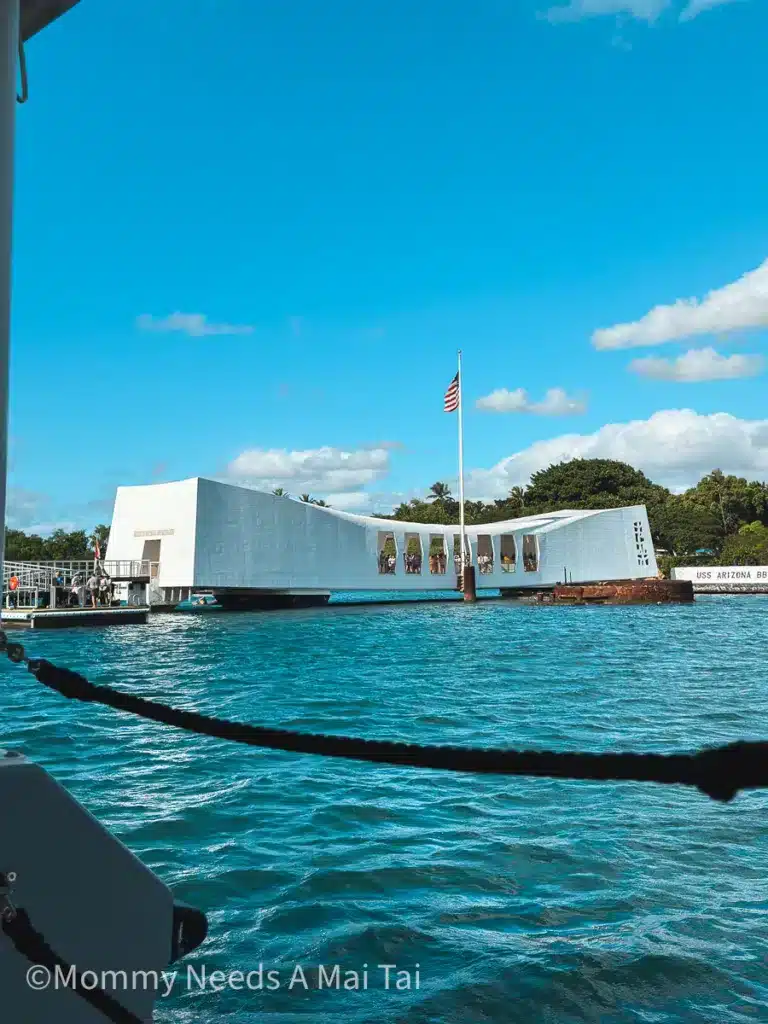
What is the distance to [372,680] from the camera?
13.1m

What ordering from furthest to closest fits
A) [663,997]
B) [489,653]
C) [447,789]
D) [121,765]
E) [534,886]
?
1. [489,653]
2. [121,765]
3. [447,789]
4. [534,886]
5. [663,997]

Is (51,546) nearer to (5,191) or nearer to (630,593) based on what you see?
(630,593)

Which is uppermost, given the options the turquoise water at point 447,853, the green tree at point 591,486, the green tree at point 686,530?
the green tree at point 591,486

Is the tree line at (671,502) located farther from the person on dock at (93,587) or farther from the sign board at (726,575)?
the person on dock at (93,587)

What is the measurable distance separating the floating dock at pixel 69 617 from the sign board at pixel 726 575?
1261 inches

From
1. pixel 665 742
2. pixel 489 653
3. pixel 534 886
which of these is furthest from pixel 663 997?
pixel 489 653

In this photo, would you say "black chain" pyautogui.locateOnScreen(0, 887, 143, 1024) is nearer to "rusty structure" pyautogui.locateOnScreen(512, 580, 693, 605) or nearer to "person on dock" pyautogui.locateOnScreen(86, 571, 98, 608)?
"person on dock" pyautogui.locateOnScreen(86, 571, 98, 608)

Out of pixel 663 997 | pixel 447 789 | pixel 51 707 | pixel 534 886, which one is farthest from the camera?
pixel 51 707

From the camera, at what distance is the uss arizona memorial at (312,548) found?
3344 centimetres

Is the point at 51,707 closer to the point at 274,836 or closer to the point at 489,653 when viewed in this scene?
the point at 274,836

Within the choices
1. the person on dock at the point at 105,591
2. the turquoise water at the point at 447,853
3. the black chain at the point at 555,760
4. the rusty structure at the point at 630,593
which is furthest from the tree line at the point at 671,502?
the black chain at the point at 555,760

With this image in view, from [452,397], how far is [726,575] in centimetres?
2010

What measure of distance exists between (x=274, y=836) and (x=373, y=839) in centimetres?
56

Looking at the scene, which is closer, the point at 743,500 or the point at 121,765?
the point at 121,765
